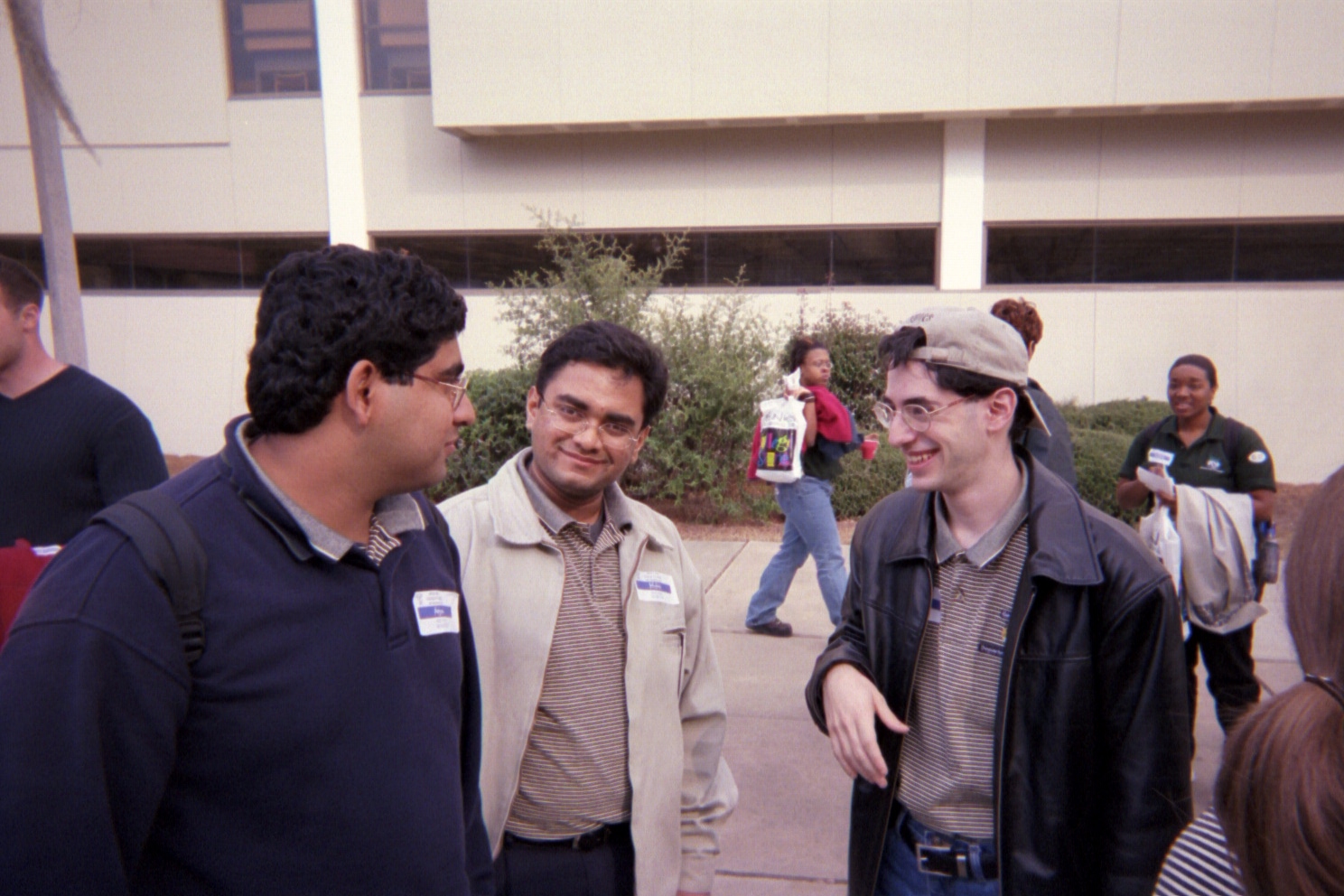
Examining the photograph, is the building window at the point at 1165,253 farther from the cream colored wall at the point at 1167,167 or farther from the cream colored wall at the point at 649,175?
the cream colored wall at the point at 649,175

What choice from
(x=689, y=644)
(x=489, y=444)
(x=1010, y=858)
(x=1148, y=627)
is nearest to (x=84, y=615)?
(x=689, y=644)

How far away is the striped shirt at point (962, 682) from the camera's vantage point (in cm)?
207

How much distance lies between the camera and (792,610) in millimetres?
7137

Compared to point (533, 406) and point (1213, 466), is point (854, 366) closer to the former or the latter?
point (1213, 466)

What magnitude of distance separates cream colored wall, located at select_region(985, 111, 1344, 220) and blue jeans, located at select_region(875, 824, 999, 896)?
12194 millimetres

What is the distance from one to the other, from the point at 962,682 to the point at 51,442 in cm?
289

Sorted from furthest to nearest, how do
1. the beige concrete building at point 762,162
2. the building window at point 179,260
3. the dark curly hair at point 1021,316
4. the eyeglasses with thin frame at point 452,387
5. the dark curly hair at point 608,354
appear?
the building window at point 179,260, the beige concrete building at point 762,162, the dark curly hair at point 1021,316, the dark curly hair at point 608,354, the eyeglasses with thin frame at point 452,387

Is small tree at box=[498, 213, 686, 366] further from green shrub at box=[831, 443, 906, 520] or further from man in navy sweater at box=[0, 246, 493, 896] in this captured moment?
man in navy sweater at box=[0, 246, 493, 896]

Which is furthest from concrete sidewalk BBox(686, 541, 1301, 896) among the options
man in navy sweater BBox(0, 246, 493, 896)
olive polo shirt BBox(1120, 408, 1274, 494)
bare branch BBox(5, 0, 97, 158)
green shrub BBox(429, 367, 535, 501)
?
→ bare branch BBox(5, 0, 97, 158)

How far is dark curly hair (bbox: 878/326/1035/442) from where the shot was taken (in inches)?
86.0

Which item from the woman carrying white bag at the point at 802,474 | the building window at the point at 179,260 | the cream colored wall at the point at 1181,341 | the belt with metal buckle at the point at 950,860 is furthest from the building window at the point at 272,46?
the belt with metal buckle at the point at 950,860

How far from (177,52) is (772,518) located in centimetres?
1182

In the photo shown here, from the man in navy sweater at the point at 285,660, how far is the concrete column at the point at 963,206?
487 inches

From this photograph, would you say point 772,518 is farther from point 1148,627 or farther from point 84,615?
point 84,615
